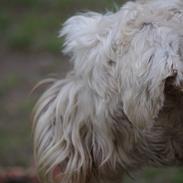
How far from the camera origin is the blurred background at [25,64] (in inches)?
235

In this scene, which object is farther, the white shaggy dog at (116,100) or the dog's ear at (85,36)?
the dog's ear at (85,36)

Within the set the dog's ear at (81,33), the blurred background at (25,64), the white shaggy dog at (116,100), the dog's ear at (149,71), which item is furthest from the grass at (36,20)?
the dog's ear at (149,71)

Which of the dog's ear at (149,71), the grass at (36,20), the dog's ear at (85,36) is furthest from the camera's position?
the grass at (36,20)

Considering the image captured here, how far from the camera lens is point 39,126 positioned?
3201 millimetres

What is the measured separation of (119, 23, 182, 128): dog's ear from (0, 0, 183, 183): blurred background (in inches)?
107

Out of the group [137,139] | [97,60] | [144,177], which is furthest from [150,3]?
[144,177]

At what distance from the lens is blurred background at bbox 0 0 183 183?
597cm

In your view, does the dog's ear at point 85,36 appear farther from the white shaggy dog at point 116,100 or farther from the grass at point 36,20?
the grass at point 36,20

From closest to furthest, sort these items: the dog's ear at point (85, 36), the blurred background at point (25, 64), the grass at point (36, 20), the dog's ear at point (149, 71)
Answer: the dog's ear at point (149, 71) < the dog's ear at point (85, 36) < the blurred background at point (25, 64) < the grass at point (36, 20)

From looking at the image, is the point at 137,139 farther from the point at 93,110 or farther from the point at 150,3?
the point at 150,3

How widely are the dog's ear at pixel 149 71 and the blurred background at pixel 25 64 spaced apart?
8.95 ft

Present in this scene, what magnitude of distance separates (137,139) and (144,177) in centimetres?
259

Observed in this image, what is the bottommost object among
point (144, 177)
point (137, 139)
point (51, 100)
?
point (144, 177)

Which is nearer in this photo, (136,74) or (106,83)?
(136,74)
